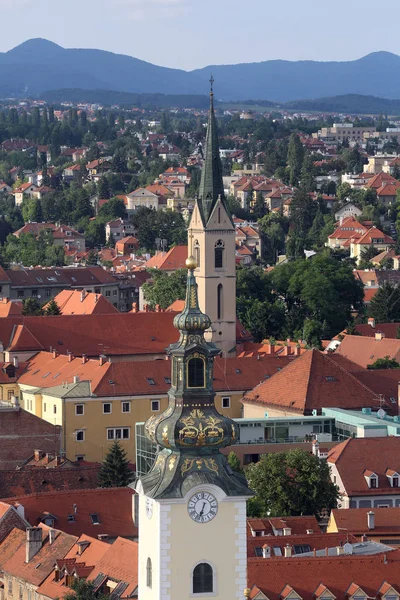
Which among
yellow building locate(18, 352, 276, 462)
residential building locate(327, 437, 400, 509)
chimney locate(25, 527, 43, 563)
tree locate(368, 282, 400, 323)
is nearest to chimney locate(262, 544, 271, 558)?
chimney locate(25, 527, 43, 563)

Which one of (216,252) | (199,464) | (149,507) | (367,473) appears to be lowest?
(216,252)

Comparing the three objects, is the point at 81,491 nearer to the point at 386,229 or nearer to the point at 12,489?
the point at 12,489

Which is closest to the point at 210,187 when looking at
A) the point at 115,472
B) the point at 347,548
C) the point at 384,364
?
the point at 384,364

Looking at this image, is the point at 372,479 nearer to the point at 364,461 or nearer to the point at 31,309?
the point at 364,461

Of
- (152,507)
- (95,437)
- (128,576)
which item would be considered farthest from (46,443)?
(152,507)

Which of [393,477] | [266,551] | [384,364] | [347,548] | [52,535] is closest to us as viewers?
[347,548]

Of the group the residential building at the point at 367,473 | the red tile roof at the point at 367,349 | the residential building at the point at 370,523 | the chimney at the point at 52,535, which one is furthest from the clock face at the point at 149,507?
the red tile roof at the point at 367,349
